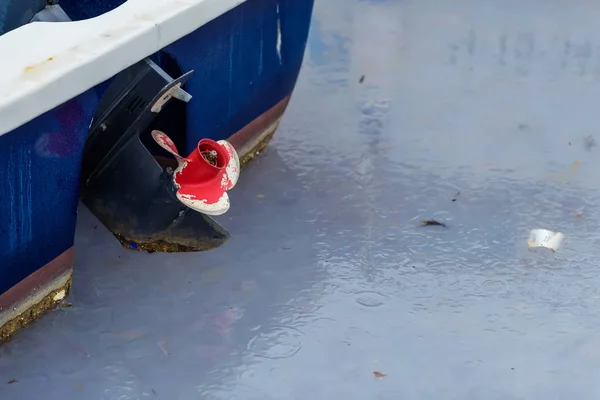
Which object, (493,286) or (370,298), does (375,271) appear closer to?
(370,298)

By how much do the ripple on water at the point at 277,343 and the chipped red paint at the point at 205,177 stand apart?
0.29 meters

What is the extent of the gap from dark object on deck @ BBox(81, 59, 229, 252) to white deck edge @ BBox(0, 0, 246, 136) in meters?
0.15

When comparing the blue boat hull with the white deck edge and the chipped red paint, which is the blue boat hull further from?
the chipped red paint

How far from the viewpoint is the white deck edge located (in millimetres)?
1486

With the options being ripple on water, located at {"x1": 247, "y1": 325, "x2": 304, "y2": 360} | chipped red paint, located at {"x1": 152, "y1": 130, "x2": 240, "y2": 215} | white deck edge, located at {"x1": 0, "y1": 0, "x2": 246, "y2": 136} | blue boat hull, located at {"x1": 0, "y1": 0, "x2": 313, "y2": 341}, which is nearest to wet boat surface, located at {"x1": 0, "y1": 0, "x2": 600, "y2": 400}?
ripple on water, located at {"x1": 247, "y1": 325, "x2": 304, "y2": 360}

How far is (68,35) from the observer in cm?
165

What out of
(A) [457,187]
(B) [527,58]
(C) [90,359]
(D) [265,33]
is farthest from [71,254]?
(B) [527,58]

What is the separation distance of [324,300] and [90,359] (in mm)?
547

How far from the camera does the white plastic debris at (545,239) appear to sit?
2223mm

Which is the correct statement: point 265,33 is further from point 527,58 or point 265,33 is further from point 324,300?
point 527,58

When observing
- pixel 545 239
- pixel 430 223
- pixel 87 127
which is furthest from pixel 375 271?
pixel 87 127

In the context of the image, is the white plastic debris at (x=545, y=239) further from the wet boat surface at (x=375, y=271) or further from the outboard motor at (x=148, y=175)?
the outboard motor at (x=148, y=175)

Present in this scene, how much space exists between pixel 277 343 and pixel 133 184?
20.4 inches

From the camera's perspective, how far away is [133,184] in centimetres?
203
